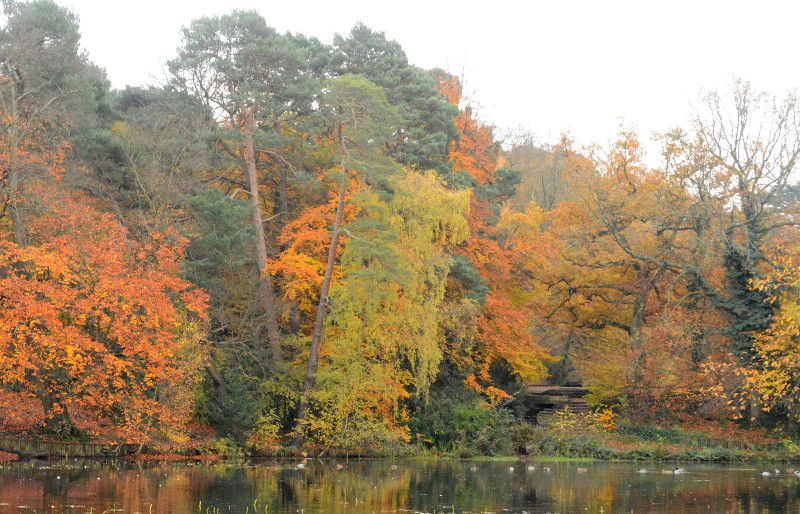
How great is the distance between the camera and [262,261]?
34500 mm

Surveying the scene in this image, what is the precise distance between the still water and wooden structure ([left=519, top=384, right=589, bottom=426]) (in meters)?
11.0

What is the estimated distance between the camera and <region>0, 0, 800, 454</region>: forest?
2705 cm

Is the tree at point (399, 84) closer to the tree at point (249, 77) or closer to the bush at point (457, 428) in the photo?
the tree at point (249, 77)

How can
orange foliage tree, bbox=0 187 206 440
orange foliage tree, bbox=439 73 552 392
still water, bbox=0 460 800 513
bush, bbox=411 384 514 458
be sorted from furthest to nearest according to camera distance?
orange foliage tree, bbox=439 73 552 392
bush, bbox=411 384 514 458
orange foliage tree, bbox=0 187 206 440
still water, bbox=0 460 800 513

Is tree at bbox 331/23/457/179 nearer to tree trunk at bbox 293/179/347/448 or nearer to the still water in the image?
Result: tree trunk at bbox 293/179/347/448

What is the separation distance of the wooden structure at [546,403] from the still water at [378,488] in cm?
1098

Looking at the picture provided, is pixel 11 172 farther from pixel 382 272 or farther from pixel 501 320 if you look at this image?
pixel 501 320

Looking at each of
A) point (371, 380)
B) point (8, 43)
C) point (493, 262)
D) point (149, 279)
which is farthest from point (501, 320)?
point (8, 43)

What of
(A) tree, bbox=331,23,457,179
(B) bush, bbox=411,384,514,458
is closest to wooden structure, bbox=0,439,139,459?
(B) bush, bbox=411,384,514,458

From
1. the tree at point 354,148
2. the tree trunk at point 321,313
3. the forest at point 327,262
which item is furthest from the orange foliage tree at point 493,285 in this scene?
the tree at point 354,148

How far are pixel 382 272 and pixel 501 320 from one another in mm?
8336

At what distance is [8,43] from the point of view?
97.5 feet

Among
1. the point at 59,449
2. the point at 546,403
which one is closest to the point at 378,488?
the point at 59,449

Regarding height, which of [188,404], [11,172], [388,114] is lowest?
[188,404]
